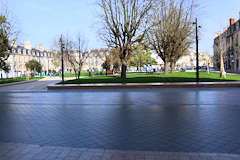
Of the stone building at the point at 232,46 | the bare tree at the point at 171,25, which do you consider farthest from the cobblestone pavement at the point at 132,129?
the stone building at the point at 232,46

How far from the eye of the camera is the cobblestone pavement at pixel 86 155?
3.67 m

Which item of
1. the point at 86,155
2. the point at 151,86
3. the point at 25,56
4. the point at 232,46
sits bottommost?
A: the point at 86,155

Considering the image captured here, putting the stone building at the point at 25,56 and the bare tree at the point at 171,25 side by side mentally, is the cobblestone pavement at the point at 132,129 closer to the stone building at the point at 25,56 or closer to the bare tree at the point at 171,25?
the bare tree at the point at 171,25

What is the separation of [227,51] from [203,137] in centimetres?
6659

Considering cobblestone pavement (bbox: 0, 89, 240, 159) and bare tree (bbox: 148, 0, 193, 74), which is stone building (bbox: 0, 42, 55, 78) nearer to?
bare tree (bbox: 148, 0, 193, 74)

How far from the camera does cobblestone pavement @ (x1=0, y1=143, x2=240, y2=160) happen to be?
3671mm

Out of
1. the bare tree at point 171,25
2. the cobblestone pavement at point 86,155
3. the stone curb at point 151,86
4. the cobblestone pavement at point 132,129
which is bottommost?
the cobblestone pavement at point 86,155

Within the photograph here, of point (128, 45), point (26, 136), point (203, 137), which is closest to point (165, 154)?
point (203, 137)

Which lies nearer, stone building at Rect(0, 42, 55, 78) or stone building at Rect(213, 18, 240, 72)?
stone building at Rect(213, 18, 240, 72)

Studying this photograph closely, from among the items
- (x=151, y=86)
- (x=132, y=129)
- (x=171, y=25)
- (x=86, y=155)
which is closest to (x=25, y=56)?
(x=171, y=25)

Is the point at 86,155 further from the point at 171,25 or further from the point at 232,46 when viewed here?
the point at 232,46

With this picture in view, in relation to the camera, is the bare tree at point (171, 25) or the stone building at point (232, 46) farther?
the stone building at point (232, 46)

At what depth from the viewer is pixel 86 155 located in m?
3.85

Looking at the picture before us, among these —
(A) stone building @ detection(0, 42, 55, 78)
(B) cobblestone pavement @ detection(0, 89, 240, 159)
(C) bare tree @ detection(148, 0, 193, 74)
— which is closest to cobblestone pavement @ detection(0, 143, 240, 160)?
(B) cobblestone pavement @ detection(0, 89, 240, 159)
